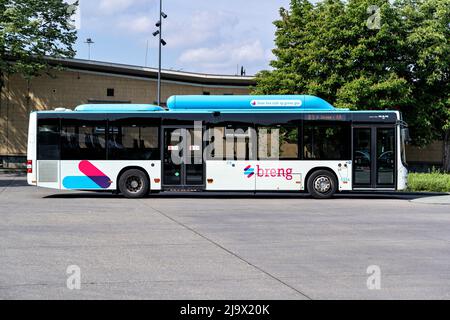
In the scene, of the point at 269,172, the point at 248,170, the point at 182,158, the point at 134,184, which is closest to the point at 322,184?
the point at 269,172

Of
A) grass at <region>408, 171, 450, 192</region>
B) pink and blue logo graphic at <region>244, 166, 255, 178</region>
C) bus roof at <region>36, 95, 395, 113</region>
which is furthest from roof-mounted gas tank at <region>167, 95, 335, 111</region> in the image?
grass at <region>408, 171, 450, 192</region>

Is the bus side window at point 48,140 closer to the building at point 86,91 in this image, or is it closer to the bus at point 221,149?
the bus at point 221,149

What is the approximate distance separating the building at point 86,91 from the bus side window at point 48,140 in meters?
22.1

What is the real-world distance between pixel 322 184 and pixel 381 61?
57.4 ft

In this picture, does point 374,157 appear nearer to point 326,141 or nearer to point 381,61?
point 326,141

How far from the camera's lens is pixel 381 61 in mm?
35750

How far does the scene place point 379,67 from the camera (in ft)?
114

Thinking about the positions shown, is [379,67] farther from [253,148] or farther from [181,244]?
[181,244]

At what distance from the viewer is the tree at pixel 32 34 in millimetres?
36094

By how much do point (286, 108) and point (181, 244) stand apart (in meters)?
11.2

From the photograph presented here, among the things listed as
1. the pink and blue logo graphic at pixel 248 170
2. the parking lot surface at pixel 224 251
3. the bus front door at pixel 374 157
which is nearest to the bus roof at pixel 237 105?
the bus front door at pixel 374 157
